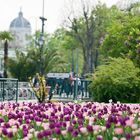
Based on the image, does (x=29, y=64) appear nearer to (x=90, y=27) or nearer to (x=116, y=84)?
A: (x=90, y=27)

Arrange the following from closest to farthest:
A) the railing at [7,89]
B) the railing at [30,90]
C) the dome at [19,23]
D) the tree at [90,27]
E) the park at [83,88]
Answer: the park at [83,88]
the railing at [7,89]
the railing at [30,90]
the tree at [90,27]
the dome at [19,23]

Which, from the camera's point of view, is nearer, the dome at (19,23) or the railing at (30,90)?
the railing at (30,90)

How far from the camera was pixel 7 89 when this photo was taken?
77.2 ft

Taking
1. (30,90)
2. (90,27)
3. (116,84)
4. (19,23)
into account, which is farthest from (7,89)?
(19,23)

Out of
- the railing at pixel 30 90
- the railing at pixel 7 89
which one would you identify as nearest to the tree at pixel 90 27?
the railing at pixel 30 90

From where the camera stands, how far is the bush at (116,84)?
21750 mm

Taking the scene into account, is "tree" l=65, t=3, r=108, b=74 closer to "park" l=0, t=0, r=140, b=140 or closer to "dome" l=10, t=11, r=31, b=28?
"park" l=0, t=0, r=140, b=140

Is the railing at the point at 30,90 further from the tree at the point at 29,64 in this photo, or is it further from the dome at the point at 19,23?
the dome at the point at 19,23

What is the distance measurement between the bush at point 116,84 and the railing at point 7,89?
11.9ft

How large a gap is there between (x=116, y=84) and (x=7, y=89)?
4.87 metres

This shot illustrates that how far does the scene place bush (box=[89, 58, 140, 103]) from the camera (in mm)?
21750

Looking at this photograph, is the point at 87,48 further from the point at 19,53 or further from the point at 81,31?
the point at 19,53

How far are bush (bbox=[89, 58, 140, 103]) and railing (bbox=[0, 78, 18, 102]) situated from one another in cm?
364

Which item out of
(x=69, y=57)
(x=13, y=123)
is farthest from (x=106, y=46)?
(x=69, y=57)
